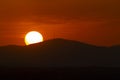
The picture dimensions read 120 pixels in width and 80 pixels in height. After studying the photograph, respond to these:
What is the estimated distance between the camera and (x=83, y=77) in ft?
118

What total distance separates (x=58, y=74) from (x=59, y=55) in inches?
601

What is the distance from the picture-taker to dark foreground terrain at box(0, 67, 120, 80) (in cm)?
3534

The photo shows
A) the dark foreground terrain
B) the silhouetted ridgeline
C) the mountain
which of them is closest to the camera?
the dark foreground terrain

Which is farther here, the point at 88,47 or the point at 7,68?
the point at 88,47

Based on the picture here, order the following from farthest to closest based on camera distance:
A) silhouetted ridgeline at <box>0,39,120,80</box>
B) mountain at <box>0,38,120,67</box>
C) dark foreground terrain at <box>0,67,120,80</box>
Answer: mountain at <box>0,38,120,67</box>
silhouetted ridgeline at <box>0,39,120,80</box>
dark foreground terrain at <box>0,67,120,80</box>

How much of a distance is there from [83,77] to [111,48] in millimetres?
21420

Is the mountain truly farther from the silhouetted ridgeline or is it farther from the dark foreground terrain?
the dark foreground terrain

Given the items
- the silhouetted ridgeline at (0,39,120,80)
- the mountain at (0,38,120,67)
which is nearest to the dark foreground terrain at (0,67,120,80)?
the silhouetted ridgeline at (0,39,120,80)

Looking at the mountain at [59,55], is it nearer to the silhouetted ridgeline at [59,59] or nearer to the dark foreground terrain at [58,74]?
the silhouetted ridgeline at [59,59]

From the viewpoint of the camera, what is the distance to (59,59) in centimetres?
4941

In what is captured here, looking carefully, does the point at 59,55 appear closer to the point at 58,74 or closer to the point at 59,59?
the point at 59,59

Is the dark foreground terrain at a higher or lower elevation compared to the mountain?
lower

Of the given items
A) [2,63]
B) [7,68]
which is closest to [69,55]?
[2,63]

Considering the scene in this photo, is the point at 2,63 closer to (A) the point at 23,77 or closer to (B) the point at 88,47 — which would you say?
(A) the point at 23,77
